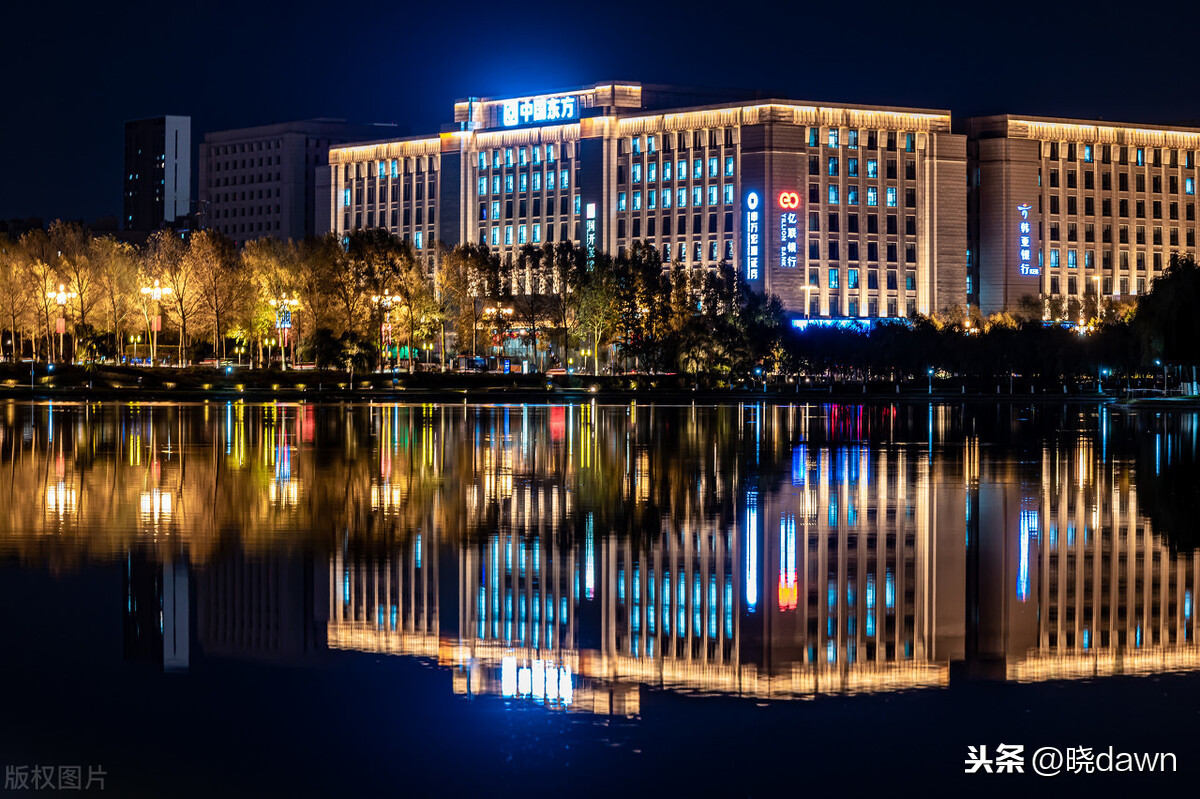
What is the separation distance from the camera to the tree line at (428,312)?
4562 inches

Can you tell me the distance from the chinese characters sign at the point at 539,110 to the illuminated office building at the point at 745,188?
0.16 meters

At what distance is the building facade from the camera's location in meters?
164

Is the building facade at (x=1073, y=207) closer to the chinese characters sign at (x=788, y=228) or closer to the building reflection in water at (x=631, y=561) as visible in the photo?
the chinese characters sign at (x=788, y=228)

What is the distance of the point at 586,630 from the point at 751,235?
473 ft

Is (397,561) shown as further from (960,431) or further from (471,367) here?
(471,367)

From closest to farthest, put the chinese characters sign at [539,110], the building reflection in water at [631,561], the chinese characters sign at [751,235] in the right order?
the building reflection in water at [631,561] < the chinese characters sign at [751,235] < the chinese characters sign at [539,110]

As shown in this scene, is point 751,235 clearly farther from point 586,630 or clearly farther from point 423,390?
point 586,630

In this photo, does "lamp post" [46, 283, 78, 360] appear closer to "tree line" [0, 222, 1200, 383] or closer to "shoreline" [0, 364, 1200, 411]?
"tree line" [0, 222, 1200, 383]

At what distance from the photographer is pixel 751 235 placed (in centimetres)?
15638

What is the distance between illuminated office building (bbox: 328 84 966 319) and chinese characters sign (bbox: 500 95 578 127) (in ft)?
0.51

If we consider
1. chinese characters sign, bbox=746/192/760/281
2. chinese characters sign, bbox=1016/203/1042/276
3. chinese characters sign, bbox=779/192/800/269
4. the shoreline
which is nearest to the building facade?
chinese characters sign, bbox=1016/203/1042/276

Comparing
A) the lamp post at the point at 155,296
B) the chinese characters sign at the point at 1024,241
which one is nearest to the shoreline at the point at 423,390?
the lamp post at the point at 155,296

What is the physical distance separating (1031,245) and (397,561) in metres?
156

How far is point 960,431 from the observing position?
2173 inches
